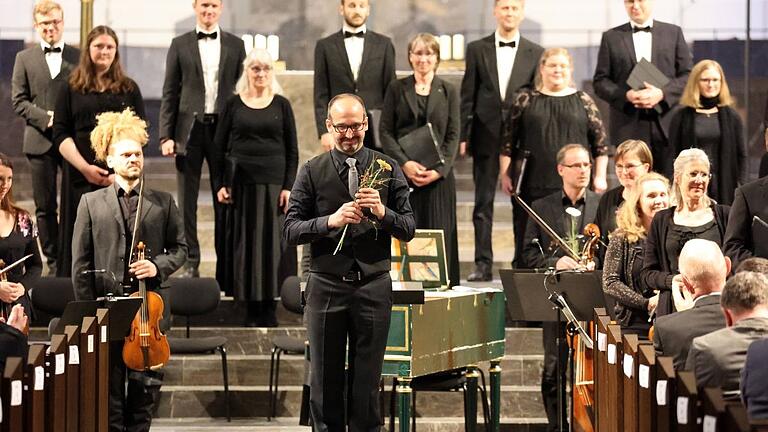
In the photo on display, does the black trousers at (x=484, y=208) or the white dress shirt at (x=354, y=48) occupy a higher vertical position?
the white dress shirt at (x=354, y=48)

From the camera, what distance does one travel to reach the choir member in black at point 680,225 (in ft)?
19.0

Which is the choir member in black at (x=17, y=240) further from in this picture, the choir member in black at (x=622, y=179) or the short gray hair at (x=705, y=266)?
the short gray hair at (x=705, y=266)

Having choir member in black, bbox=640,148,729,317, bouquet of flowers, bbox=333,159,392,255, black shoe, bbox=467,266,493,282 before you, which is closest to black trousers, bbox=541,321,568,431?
choir member in black, bbox=640,148,729,317

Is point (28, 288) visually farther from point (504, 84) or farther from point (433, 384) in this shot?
point (504, 84)

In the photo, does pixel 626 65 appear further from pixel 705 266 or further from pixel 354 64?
pixel 705 266

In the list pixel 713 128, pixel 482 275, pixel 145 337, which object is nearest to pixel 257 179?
pixel 482 275

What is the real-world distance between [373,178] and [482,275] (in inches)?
118

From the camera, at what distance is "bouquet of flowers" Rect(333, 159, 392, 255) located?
506 centimetres

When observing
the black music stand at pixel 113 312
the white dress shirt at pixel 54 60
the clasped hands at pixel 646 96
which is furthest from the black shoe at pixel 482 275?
the black music stand at pixel 113 312

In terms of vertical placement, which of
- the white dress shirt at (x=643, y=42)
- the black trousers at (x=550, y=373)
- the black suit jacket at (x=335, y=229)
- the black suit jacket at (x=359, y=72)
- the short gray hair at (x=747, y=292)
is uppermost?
the white dress shirt at (x=643, y=42)

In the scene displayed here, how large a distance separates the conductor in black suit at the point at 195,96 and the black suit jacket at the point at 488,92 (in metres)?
1.35

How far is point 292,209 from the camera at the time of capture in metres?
5.18

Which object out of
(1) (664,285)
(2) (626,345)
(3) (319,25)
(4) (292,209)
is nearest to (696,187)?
(1) (664,285)

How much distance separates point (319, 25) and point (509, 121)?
13.3 feet
